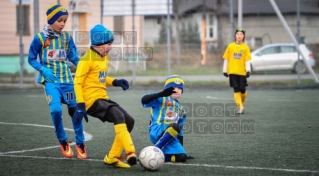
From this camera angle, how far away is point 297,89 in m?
20.3

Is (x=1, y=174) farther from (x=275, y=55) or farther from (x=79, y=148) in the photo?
(x=275, y=55)

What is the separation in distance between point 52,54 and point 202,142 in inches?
100

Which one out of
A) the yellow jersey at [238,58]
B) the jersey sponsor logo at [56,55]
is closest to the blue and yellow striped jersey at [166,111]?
the jersey sponsor logo at [56,55]

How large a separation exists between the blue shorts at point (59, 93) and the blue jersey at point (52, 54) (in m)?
0.08

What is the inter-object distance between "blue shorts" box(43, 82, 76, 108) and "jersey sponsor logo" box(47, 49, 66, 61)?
0.35 metres

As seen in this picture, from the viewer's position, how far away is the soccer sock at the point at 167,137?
715 centimetres

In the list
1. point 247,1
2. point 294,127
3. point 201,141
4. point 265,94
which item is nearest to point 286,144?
point 201,141

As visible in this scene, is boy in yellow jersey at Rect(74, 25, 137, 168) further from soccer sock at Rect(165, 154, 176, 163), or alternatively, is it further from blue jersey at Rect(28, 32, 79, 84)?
blue jersey at Rect(28, 32, 79, 84)

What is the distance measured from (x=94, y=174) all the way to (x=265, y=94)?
12588 mm

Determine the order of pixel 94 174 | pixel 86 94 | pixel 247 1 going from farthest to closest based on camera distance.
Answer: pixel 247 1
pixel 86 94
pixel 94 174

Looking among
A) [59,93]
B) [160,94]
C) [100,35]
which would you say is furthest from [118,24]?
[160,94]

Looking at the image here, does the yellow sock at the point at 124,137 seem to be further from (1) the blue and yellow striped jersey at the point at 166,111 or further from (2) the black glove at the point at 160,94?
(1) the blue and yellow striped jersey at the point at 166,111

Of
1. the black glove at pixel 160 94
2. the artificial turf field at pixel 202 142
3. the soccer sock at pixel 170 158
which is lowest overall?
the artificial turf field at pixel 202 142

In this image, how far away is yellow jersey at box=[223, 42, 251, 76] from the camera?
45.1ft
